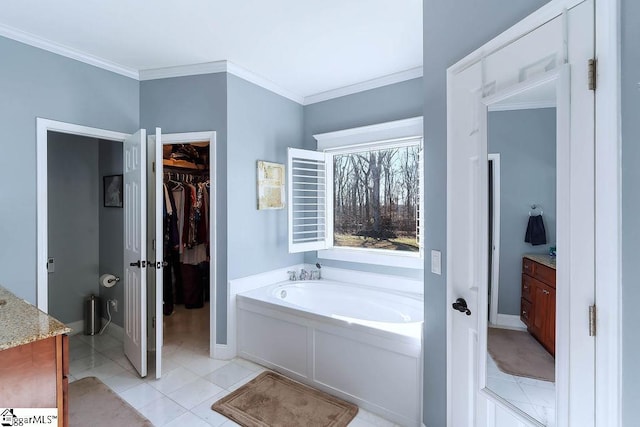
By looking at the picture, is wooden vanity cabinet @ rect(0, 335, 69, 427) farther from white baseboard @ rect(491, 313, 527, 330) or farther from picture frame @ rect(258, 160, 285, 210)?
picture frame @ rect(258, 160, 285, 210)

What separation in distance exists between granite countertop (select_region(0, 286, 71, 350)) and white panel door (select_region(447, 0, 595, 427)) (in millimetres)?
1769

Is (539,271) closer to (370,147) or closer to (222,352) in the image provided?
(370,147)

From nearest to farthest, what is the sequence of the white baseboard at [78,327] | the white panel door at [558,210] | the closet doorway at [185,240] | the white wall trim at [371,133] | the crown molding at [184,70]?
the white panel door at [558,210], the crown molding at [184,70], the white wall trim at [371,133], the white baseboard at [78,327], the closet doorway at [185,240]

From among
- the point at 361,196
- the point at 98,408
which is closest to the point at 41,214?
the point at 98,408

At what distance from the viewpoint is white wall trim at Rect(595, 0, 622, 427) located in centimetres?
90

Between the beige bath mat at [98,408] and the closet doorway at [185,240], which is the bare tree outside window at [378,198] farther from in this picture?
the beige bath mat at [98,408]

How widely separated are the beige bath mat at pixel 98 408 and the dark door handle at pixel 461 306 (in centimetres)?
204

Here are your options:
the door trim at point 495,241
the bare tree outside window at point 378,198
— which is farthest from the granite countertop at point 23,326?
the bare tree outside window at point 378,198

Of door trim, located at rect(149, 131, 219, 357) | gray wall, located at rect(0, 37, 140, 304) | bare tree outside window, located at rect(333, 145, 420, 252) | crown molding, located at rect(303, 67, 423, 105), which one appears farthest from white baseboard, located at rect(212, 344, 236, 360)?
crown molding, located at rect(303, 67, 423, 105)

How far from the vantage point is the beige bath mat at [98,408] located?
200 cm

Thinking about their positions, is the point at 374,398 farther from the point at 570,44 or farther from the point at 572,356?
the point at 570,44

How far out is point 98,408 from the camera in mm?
2135

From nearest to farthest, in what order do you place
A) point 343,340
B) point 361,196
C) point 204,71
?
point 343,340 < point 204,71 < point 361,196

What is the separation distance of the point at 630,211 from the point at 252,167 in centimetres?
274
